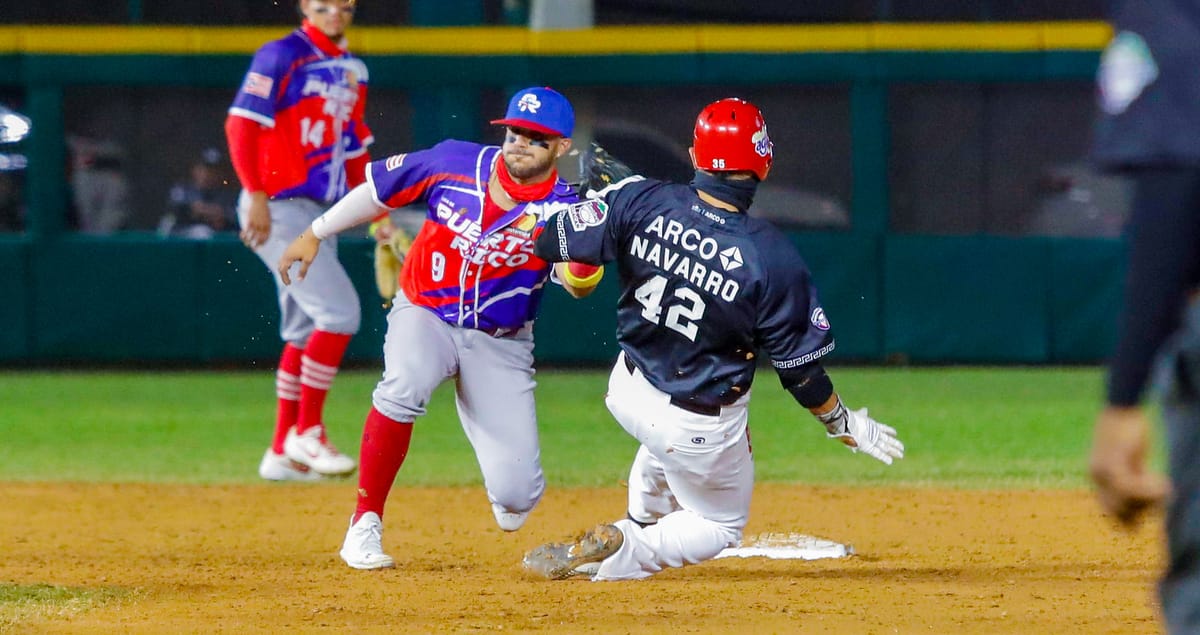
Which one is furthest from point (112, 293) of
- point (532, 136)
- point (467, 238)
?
point (532, 136)

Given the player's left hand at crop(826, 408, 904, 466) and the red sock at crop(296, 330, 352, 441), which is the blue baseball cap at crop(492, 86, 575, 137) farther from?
the red sock at crop(296, 330, 352, 441)

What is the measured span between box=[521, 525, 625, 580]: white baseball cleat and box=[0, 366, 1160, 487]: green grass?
7.76 ft

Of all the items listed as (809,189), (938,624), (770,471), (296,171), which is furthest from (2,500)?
(809,189)

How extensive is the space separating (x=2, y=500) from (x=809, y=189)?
264 inches

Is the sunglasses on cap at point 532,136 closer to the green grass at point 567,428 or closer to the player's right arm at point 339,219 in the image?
the player's right arm at point 339,219

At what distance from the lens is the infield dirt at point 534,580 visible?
443 cm

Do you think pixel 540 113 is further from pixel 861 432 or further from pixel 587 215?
pixel 861 432

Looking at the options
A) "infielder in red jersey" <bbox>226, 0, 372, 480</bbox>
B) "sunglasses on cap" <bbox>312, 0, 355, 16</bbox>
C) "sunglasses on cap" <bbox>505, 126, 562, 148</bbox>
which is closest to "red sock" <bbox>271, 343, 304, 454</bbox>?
"infielder in red jersey" <bbox>226, 0, 372, 480</bbox>

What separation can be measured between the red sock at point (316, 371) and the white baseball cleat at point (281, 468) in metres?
0.28

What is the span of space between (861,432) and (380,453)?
1.55 meters

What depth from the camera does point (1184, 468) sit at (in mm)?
2168

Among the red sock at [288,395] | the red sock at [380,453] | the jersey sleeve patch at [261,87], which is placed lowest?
the red sock at [288,395]

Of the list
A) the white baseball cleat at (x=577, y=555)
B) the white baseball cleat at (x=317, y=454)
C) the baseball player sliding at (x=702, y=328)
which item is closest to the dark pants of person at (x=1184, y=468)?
the baseball player sliding at (x=702, y=328)

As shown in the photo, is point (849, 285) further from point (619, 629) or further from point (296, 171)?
point (619, 629)
